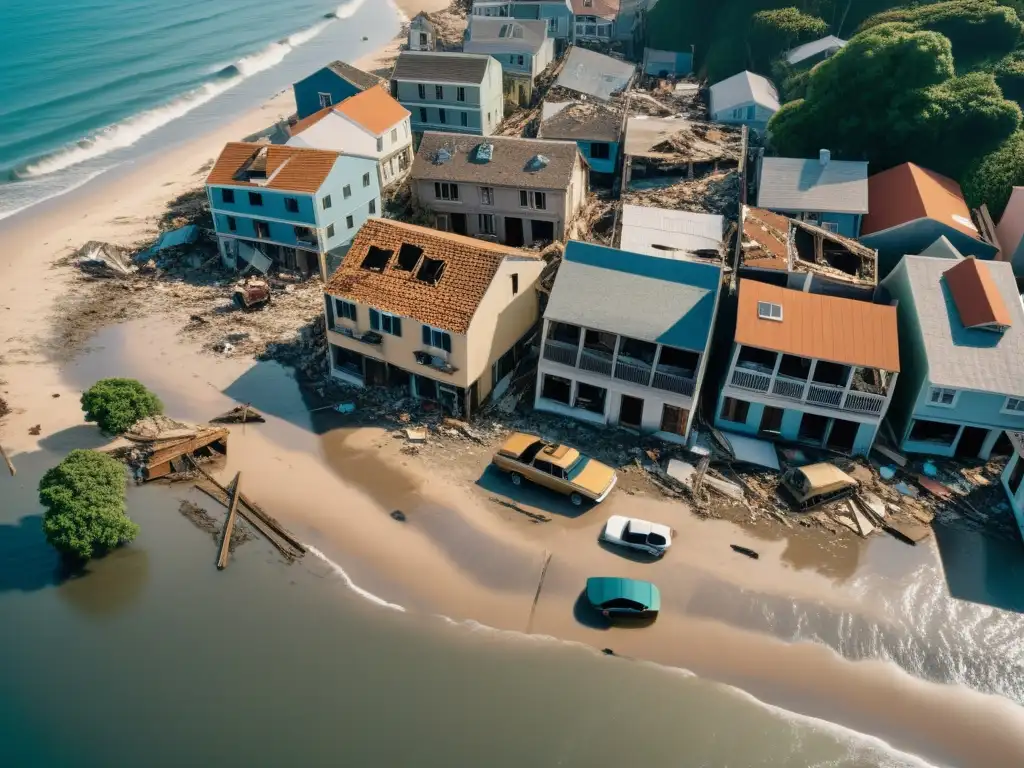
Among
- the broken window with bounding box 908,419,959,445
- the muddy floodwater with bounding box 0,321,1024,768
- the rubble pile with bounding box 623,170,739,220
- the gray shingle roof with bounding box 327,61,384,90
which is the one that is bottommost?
the muddy floodwater with bounding box 0,321,1024,768

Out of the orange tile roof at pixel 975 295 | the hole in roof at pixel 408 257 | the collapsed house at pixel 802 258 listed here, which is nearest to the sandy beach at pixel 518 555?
the hole in roof at pixel 408 257

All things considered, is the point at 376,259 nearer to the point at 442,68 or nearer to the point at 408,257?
the point at 408,257

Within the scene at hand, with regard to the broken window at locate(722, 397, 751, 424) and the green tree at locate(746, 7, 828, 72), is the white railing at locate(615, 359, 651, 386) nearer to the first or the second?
the broken window at locate(722, 397, 751, 424)

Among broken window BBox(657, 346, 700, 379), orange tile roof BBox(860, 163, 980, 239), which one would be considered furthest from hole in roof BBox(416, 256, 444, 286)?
orange tile roof BBox(860, 163, 980, 239)

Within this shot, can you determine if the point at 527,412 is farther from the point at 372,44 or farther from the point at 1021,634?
the point at 372,44

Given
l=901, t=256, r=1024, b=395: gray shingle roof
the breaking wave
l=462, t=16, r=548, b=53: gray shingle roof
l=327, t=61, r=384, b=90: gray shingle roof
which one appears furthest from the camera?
l=462, t=16, r=548, b=53: gray shingle roof

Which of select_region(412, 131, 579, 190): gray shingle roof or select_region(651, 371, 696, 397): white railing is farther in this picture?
select_region(412, 131, 579, 190): gray shingle roof

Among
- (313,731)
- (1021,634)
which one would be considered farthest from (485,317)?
(1021,634)
